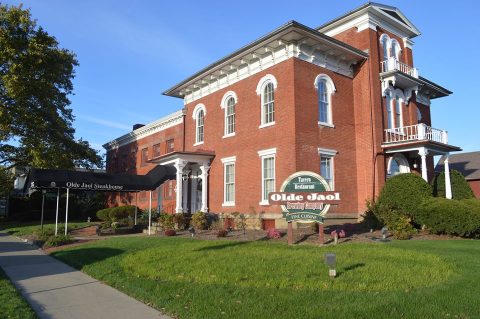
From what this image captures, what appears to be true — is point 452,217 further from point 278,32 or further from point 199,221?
point 199,221

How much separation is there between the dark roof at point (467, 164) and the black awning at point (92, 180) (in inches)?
1198

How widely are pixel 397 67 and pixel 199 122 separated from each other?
468 inches

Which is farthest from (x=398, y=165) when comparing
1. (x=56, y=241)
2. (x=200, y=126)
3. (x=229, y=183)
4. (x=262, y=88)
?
(x=56, y=241)

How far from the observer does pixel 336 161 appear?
780 inches

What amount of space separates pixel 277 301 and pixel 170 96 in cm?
2374

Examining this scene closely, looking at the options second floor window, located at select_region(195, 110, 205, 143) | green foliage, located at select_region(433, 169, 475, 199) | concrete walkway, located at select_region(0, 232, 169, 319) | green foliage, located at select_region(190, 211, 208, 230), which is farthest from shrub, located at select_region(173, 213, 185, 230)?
green foliage, located at select_region(433, 169, 475, 199)

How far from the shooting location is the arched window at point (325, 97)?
19828 millimetres

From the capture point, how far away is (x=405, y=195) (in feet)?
56.7

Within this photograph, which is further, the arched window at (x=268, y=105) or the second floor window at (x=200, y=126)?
the second floor window at (x=200, y=126)

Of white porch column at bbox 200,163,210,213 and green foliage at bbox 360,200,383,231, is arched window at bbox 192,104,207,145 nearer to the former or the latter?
white porch column at bbox 200,163,210,213

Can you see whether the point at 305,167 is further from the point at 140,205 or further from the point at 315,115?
the point at 140,205

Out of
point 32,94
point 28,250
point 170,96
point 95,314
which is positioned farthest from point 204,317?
point 32,94

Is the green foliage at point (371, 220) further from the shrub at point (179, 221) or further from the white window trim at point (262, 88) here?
the shrub at point (179, 221)

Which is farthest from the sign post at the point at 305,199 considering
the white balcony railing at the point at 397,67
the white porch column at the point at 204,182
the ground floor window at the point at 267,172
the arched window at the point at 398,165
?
the white balcony railing at the point at 397,67
